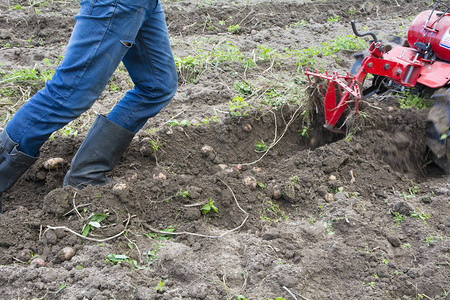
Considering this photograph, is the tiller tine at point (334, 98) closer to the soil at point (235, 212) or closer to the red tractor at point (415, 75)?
the red tractor at point (415, 75)

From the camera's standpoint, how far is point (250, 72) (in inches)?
203

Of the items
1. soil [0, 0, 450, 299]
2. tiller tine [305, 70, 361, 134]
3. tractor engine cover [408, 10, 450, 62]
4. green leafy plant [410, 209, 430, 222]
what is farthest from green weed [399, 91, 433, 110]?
green leafy plant [410, 209, 430, 222]

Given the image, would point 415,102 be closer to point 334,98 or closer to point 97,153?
point 334,98

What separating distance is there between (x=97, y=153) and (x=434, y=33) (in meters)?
3.22

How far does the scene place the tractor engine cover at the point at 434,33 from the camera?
13.4ft

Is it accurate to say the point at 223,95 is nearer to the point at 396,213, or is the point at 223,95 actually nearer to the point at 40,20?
the point at 396,213

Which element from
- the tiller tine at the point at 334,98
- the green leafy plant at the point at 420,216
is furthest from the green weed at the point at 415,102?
the green leafy plant at the point at 420,216

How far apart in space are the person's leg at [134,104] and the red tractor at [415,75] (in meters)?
1.30

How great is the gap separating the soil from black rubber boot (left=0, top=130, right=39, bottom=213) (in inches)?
8.9

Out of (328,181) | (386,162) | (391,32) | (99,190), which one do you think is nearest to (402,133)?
(386,162)

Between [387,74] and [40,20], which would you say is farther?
[40,20]

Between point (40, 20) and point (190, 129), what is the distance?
→ 409 centimetres

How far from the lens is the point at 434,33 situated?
13.6 ft

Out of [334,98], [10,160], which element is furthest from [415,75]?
[10,160]
